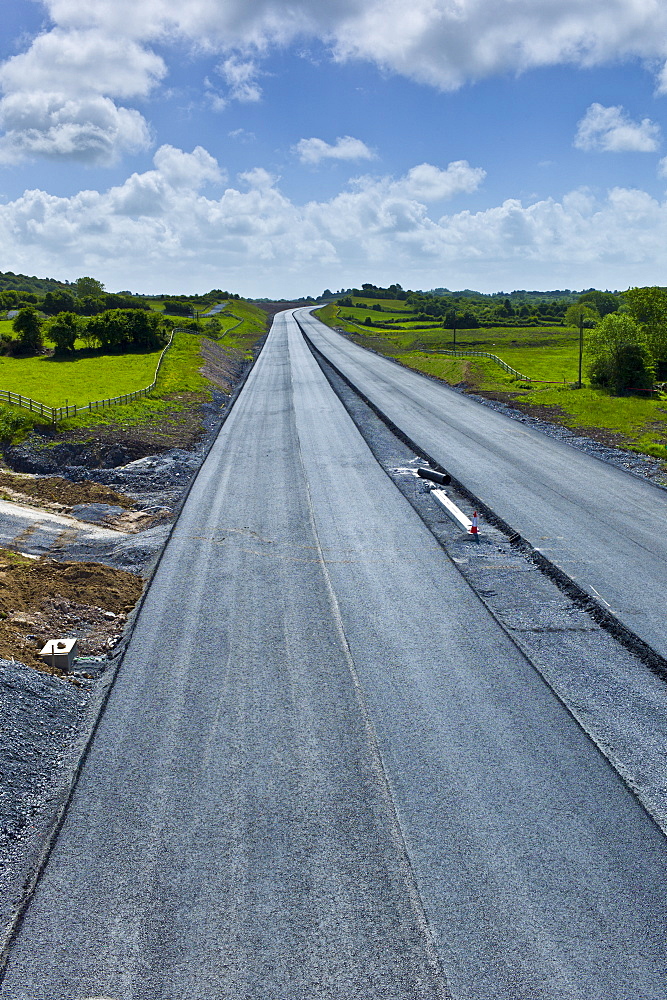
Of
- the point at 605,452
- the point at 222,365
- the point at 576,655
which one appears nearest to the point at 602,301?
the point at 222,365

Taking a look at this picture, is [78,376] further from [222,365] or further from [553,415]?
[553,415]

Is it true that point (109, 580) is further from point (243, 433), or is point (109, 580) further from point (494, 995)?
point (243, 433)

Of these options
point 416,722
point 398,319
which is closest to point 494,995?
point 416,722

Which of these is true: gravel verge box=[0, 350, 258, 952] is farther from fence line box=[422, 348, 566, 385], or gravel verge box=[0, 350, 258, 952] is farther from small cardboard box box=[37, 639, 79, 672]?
fence line box=[422, 348, 566, 385]

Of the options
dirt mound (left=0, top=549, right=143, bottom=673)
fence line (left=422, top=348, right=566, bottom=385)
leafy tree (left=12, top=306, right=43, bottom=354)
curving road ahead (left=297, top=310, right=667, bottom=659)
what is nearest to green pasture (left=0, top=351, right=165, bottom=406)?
leafy tree (left=12, top=306, right=43, bottom=354)

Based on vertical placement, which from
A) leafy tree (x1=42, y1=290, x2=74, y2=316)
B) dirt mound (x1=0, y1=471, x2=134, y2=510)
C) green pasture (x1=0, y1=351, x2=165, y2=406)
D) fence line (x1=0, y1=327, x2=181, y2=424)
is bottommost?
dirt mound (x1=0, y1=471, x2=134, y2=510)

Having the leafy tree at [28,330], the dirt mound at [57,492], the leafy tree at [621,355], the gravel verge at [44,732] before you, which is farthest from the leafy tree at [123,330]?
the gravel verge at [44,732]
